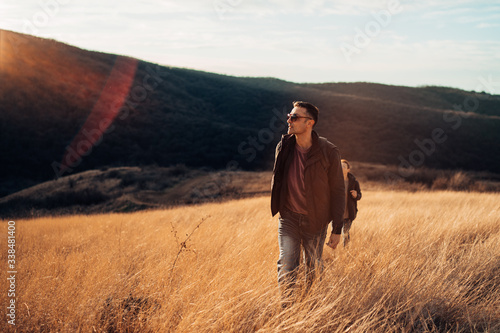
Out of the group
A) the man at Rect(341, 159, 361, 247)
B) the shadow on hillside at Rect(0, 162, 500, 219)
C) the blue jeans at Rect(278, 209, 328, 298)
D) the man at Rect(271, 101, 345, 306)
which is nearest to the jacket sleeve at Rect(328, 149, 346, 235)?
the man at Rect(271, 101, 345, 306)

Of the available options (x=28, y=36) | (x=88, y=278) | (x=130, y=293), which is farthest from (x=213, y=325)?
(x=28, y=36)

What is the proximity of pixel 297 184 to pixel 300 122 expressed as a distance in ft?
1.93

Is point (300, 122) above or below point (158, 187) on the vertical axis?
above

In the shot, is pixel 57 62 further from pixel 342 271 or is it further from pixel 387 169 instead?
pixel 342 271

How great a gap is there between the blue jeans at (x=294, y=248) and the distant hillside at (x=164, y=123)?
2306cm

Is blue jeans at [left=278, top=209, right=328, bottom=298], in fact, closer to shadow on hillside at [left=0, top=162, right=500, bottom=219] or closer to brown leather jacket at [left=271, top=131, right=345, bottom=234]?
brown leather jacket at [left=271, top=131, right=345, bottom=234]

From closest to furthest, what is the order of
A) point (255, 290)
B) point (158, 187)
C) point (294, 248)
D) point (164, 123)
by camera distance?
point (294, 248), point (255, 290), point (158, 187), point (164, 123)

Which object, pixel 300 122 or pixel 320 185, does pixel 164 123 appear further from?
pixel 320 185

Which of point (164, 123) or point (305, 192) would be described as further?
point (164, 123)

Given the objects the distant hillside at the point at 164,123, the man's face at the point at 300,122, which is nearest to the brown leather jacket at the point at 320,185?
the man's face at the point at 300,122

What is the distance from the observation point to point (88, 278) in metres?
4.13

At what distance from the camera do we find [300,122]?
3.39 metres

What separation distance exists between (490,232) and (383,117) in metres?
48.8

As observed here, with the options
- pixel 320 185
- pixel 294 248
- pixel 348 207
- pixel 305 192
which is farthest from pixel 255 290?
pixel 348 207
